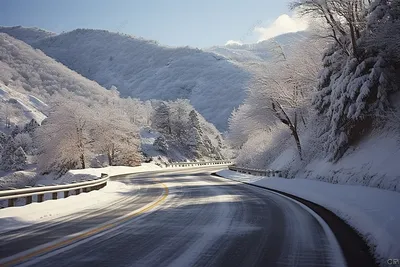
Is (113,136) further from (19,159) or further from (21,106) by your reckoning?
(21,106)

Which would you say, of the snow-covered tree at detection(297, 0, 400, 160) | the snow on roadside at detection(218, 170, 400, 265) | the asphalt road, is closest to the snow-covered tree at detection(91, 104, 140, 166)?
the snow-covered tree at detection(297, 0, 400, 160)

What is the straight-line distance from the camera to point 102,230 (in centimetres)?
798

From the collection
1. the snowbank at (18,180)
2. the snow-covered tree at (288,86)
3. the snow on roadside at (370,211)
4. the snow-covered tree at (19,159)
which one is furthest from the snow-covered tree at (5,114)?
the snow on roadside at (370,211)

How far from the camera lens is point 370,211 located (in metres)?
8.45

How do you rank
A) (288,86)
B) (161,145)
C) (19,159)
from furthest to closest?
(161,145), (19,159), (288,86)

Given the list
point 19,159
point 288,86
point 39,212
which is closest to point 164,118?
point 19,159

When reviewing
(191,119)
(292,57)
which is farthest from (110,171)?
(191,119)

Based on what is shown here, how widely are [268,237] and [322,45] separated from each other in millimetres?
27182

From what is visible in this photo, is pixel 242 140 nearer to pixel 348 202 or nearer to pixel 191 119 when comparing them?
pixel 191 119

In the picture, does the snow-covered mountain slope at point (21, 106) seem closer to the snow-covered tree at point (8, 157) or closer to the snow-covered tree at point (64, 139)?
the snow-covered tree at point (8, 157)

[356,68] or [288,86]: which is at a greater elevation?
[288,86]

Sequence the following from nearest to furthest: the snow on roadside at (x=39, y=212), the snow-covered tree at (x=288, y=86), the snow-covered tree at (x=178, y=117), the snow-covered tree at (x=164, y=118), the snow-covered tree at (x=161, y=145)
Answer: the snow on roadside at (x=39, y=212)
the snow-covered tree at (x=288, y=86)
the snow-covered tree at (x=161, y=145)
the snow-covered tree at (x=178, y=117)
the snow-covered tree at (x=164, y=118)

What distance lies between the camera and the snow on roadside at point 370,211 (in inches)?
228

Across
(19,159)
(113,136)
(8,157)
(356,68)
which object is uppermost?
(356,68)
